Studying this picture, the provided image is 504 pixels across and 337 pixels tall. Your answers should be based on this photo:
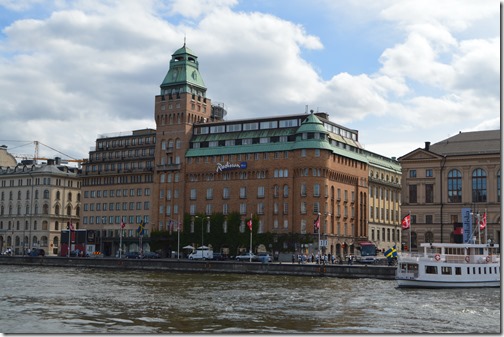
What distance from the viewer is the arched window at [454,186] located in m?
139

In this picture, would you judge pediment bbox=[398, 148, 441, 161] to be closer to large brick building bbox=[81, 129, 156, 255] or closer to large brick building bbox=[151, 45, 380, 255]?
large brick building bbox=[151, 45, 380, 255]

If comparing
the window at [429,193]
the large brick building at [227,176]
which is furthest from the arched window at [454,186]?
the large brick building at [227,176]

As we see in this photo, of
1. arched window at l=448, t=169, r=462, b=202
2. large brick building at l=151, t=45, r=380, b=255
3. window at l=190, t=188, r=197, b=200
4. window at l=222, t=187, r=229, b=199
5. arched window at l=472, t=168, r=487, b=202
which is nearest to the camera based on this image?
arched window at l=472, t=168, r=487, b=202

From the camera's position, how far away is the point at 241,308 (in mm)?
62594

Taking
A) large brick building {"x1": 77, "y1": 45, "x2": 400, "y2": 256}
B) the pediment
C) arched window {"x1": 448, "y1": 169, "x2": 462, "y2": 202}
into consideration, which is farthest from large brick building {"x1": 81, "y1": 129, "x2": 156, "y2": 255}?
arched window {"x1": 448, "y1": 169, "x2": 462, "y2": 202}

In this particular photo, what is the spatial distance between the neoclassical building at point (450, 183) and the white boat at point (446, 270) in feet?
141

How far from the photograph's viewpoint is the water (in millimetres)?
50625

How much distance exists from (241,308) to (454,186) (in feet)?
284

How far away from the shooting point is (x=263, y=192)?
16462cm

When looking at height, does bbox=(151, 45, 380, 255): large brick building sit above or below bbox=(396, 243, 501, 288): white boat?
above

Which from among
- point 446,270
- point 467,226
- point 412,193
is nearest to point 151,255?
point 412,193

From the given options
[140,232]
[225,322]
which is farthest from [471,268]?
[140,232]

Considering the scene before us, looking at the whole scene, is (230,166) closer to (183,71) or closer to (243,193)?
(243,193)

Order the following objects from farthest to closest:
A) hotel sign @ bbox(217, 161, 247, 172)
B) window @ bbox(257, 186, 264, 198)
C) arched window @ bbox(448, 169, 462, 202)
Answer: hotel sign @ bbox(217, 161, 247, 172), window @ bbox(257, 186, 264, 198), arched window @ bbox(448, 169, 462, 202)
